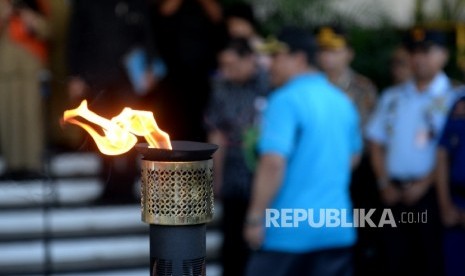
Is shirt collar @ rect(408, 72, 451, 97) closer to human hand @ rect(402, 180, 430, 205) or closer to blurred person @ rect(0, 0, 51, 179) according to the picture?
human hand @ rect(402, 180, 430, 205)

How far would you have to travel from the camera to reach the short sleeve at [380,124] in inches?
320

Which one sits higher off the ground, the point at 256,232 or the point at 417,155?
the point at 417,155

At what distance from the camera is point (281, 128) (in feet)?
20.8

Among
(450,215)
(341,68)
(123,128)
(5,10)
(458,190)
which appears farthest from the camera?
(5,10)

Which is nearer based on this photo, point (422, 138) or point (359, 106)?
point (422, 138)

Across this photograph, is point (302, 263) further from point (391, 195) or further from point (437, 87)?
point (437, 87)

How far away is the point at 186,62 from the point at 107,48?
39.0 inches

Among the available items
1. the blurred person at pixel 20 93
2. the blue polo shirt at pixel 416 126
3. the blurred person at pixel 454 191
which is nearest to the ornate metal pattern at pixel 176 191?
the blurred person at pixel 454 191

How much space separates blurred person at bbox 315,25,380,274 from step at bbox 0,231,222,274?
1.14m

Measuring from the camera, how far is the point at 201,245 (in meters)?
4.11

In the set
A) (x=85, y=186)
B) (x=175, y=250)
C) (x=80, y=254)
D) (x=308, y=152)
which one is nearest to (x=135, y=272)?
(x=80, y=254)

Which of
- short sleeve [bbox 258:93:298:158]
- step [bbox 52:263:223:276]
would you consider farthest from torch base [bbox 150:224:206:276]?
step [bbox 52:263:223:276]

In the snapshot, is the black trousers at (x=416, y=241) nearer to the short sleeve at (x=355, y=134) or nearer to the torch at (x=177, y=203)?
the short sleeve at (x=355, y=134)

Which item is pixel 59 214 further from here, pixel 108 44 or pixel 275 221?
pixel 275 221
